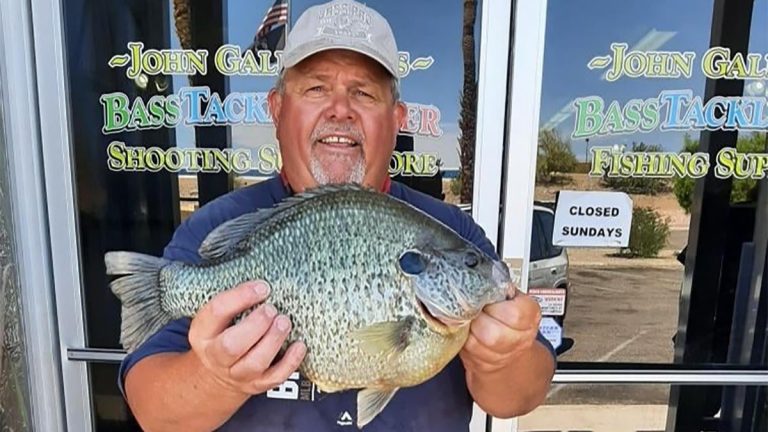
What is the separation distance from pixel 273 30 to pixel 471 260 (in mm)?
1641

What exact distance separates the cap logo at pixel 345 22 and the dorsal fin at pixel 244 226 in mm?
350

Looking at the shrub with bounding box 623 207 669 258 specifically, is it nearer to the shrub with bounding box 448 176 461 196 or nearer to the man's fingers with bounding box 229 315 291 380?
the shrub with bounding box 448 176 461 196

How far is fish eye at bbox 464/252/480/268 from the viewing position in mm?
894

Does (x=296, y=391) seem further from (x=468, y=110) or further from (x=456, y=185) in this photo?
(x=468, y=110)

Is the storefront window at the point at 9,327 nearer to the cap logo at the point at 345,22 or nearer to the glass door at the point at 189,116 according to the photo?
the glass door at the point at 189,116

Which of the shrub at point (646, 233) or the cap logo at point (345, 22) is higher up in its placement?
the cap logo at point (345, 22)

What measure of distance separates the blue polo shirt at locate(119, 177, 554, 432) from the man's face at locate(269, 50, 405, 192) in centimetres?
16

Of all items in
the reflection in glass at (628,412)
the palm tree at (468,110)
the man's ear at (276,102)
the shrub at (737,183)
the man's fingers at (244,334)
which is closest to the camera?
the man's fingers at (244,334)

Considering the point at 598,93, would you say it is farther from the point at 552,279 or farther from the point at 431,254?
the point at 431,254

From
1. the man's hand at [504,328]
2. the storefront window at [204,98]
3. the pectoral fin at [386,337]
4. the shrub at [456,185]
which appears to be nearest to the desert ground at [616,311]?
the storefront window at [204,98]

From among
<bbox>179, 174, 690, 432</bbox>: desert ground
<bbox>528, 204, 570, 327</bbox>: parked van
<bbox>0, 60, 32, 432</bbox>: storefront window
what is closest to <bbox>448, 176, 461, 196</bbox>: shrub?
<bbox>528, 204, 570, 327</bbox>: parked van

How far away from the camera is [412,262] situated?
890 millimetres

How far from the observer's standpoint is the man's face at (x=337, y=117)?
3.84 ft

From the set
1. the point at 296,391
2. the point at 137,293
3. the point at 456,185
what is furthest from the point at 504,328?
the point at 456,185
